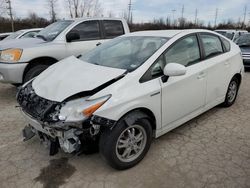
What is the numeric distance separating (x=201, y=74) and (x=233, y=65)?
122 cm

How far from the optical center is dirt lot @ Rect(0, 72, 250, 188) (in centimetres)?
253

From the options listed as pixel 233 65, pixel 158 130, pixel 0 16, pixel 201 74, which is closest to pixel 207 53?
pixel 201 74

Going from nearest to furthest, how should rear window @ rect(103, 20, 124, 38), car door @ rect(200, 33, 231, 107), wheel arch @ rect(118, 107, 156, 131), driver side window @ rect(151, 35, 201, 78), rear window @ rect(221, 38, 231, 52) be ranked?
1. wheel arch @ rect(118, 107, 156, 131)
2. driver side window @ rect(151, 35, 201, 78)
3. car door @ rect(200, 33, 231, 107)
4. rear window @ rect(221, 38, 231, 52)
5. rear window @ rect(103, 20, 124, 38)

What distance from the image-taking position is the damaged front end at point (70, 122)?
92.3 inches

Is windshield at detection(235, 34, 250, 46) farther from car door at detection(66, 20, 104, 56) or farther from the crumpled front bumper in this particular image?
the crumpled front bumper

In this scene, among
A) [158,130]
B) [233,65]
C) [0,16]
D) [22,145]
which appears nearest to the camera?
[158,130]

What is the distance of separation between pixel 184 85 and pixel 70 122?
1.64 meters

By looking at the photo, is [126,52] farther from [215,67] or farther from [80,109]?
[215,67]

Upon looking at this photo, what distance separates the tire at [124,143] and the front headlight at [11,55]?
10.6ft

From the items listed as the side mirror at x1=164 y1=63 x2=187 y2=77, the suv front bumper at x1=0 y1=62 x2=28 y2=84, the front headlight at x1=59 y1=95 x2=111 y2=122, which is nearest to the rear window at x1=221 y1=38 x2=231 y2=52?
the side mirror at x1=164 y1=63 x2=187 y2=77

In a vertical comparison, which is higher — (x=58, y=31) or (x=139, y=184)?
(x=58, y=31)

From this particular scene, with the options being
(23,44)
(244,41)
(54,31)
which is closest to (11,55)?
(23,44)

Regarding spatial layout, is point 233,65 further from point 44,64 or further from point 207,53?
point 44,64

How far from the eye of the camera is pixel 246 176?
8.56ft
